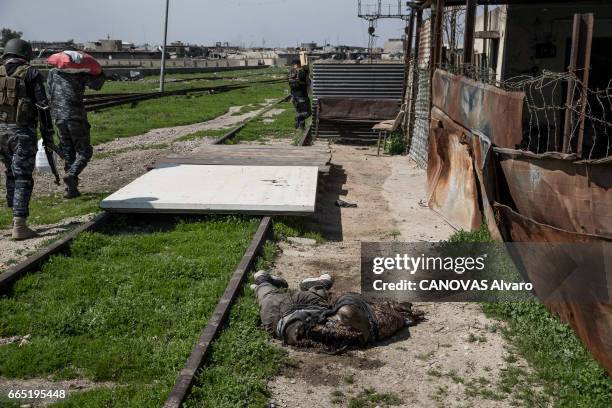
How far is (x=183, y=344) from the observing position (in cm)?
475

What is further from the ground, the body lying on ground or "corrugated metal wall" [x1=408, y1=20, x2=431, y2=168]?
"corrugated metal wall" [x1=408, y1=20, x2=431, y2=168]

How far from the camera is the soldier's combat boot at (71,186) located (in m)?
9.57

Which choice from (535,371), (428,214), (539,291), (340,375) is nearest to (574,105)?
(539,291)

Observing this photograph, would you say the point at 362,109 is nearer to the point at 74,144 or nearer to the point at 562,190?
the point at 74,144

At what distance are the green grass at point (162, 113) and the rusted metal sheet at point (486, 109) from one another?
9344 mm

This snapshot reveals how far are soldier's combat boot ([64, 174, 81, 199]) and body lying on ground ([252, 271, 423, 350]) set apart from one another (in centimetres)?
498

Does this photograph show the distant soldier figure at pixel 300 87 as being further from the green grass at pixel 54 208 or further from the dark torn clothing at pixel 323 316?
the dark torn clothing at pixel 323 316

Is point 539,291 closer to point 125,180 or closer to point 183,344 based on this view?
point 183,344

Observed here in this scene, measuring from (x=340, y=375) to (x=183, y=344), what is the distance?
106 cm

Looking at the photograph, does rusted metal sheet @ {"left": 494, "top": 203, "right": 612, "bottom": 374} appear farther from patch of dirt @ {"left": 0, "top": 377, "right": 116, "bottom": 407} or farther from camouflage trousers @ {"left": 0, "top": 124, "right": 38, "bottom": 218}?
camouflage trousers @ {"left": 0, "top": 124, "right": 38, "bottom": 218}

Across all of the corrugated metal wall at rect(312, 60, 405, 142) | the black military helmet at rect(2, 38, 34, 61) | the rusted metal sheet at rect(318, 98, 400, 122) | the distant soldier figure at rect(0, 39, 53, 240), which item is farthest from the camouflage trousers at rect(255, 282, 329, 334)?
the corrugated metal wall at rect(312, 60, 405, 142)

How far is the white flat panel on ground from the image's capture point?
8.09m

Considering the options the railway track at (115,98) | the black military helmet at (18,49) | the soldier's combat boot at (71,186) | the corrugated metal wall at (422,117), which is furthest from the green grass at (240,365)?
the railway track at (115,98)

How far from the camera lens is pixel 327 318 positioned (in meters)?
5.06
